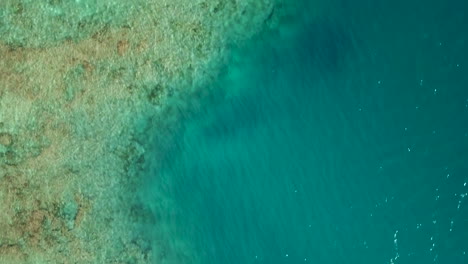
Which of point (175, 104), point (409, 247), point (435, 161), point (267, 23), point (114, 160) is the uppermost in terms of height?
point (267, 23)

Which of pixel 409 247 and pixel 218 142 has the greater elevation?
pixel 218 142

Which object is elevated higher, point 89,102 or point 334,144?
point 89,102

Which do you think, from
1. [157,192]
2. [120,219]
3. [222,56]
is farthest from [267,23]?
[120,219]

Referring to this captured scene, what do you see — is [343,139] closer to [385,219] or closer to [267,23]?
[385,219]

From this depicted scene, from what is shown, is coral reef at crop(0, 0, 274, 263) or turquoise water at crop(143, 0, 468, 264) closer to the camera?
coral reef at crop(0, 0, 274, 263)
